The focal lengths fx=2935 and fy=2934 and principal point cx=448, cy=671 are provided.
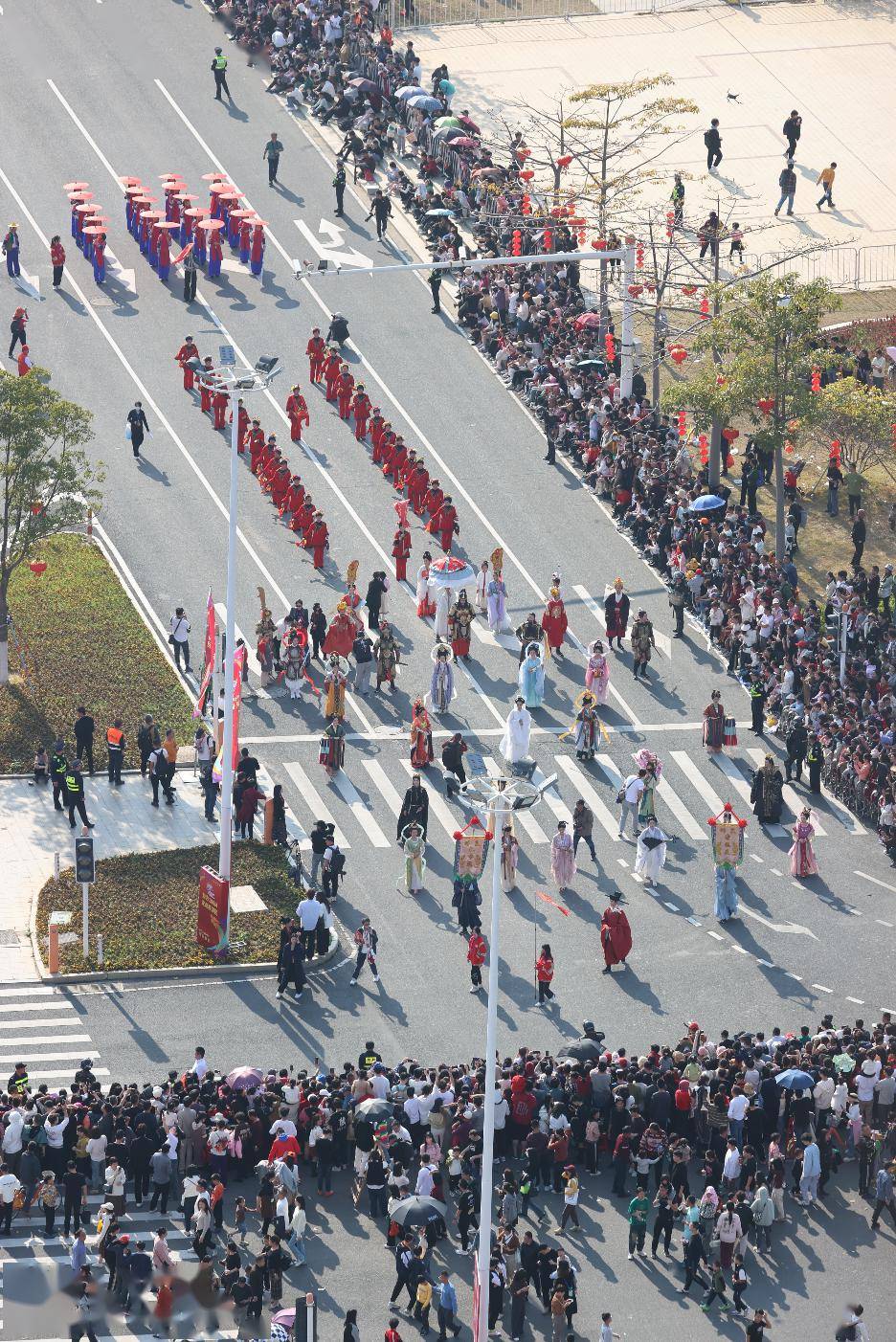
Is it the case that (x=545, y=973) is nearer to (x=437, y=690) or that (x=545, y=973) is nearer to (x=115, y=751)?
(x=437, y=690)

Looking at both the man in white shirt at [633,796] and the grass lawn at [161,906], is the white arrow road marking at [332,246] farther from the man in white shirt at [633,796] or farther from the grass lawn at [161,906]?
the grass lawn at [161,906]

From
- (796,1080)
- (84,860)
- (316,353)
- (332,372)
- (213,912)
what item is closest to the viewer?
(796,1080)

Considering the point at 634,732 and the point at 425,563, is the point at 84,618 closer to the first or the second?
the point at 425,563

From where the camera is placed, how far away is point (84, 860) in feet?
171

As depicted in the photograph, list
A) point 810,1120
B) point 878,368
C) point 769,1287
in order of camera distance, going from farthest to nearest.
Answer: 1. point 878,368
2. point 810,1120
3. point 769,1287

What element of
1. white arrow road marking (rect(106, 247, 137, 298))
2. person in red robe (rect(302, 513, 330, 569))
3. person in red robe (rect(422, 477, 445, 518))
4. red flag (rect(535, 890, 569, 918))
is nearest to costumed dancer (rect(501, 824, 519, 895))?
red flag (rect(535, 890, 569, 918))

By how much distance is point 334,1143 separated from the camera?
46375 millimetres

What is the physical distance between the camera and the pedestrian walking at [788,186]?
283ft

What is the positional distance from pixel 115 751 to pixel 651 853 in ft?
36.5

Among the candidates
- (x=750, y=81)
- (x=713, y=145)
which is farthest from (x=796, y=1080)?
(x=750, y=81)

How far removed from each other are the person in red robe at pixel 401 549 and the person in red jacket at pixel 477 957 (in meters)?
15.4

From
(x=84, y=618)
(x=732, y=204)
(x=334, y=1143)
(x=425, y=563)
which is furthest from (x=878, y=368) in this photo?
(x=334, y=1143)

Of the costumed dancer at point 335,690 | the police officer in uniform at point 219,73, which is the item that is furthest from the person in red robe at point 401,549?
the police officer in uniform at point 219,73

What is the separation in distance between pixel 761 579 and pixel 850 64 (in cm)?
3729
